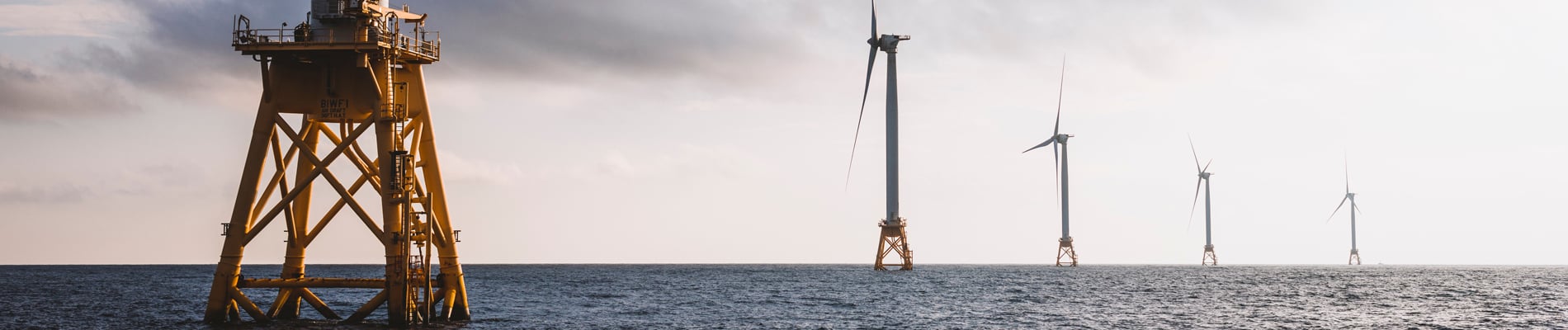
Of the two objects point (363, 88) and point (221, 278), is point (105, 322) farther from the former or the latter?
point (363, 88)

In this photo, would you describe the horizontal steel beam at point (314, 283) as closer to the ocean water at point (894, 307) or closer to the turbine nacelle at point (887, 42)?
the ocean water at point (894, 307)

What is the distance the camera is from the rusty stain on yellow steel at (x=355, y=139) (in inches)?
1681

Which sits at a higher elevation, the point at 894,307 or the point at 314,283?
the point at 314,283

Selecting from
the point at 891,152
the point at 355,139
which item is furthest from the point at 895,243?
the point at 355,139

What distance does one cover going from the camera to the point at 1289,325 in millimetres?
58000

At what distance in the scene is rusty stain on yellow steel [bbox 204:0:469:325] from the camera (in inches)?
1681

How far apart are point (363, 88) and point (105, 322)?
2191 cm

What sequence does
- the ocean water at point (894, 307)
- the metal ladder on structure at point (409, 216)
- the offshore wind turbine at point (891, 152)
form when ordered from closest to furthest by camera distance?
the metal ladder on structure at point (409, 216) < the ocean water at point (894, 307) < the offshore wind turbine at point (891, 152)

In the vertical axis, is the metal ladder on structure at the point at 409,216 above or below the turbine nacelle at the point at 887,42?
below

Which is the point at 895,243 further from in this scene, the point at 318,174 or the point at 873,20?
the point at 318,174

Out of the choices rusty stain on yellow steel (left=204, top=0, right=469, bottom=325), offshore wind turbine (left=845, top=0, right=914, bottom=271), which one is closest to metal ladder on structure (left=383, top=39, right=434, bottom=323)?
rusty stain on yellow steel (left=204, top=0, right=469, bottom=325)

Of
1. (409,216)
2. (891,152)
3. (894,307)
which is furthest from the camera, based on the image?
(891,152)

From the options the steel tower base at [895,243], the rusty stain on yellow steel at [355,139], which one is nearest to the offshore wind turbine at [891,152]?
the steel tower base at [895,243]

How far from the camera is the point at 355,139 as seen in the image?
1725 inches
